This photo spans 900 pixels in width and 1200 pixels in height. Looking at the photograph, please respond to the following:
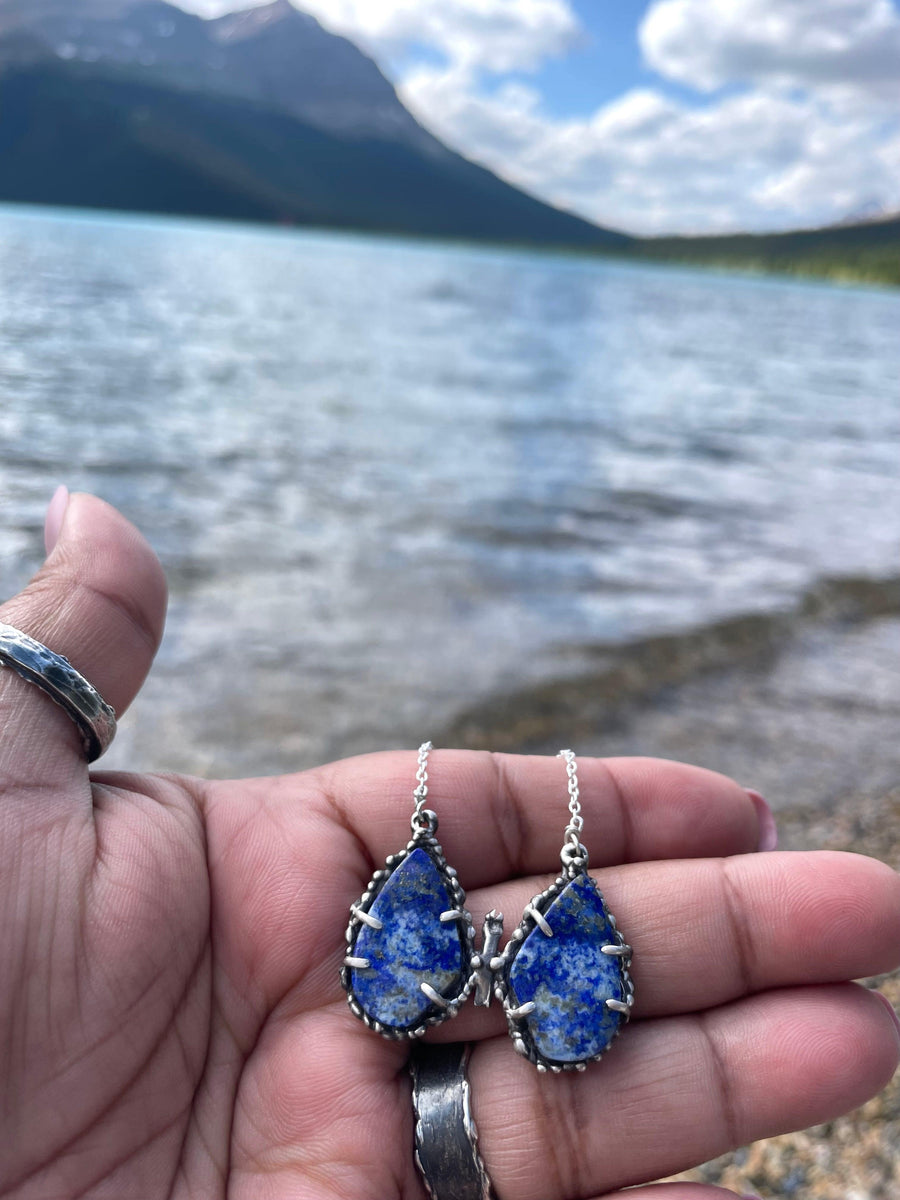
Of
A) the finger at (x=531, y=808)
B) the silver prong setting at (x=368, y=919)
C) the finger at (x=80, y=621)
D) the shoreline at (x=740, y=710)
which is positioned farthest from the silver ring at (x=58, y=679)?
the shoreline at (x=740, y=710)

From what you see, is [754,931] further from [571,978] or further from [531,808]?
[531,808]

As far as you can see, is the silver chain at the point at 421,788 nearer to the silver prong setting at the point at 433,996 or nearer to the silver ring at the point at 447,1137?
the silver prong setting at the point at 433,996

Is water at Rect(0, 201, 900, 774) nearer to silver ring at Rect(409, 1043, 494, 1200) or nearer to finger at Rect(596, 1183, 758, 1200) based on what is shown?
silver ring at Rect(409, 1043, 494, 1200)

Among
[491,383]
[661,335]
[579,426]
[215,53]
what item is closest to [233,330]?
[491,383]

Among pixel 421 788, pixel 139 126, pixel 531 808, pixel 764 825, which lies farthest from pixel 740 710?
pixel 139 126

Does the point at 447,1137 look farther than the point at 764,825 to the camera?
No

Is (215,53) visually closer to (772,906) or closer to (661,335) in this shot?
(661,335)
